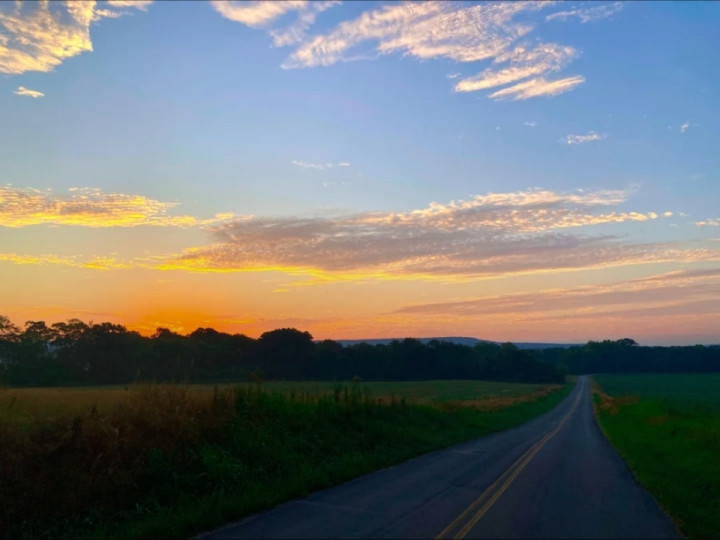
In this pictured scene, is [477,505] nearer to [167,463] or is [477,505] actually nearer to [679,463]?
[167,463]

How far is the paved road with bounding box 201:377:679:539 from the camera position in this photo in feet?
35.3

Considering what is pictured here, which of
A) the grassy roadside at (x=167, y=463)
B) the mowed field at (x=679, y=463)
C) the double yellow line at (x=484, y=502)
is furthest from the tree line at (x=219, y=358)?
the mowed field at (x=679, y=463)

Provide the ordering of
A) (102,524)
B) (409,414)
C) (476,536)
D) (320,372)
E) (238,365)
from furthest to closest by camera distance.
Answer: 1. (320,372)
2. (238,365)
3. (409,414)
4. (102,524)
5. (476,536)

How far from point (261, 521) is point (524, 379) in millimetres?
139919

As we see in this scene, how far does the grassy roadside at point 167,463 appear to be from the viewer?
11.3 m

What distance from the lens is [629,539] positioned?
10.5 meters

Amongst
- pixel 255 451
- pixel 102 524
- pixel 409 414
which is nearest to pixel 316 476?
pixel 255 451

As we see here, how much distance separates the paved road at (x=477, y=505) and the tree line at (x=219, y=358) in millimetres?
7154

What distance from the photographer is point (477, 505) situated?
12.9 meters

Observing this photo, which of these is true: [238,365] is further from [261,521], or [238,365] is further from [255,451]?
[261,521]

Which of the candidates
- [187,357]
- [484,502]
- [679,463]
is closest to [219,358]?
[187,357]

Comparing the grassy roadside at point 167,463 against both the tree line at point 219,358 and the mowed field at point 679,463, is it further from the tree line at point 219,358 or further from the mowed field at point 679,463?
the mowed field at point 679,463

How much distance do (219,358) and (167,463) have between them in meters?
43.5

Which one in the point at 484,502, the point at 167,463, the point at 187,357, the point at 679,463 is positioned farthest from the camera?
the point at 187,357
